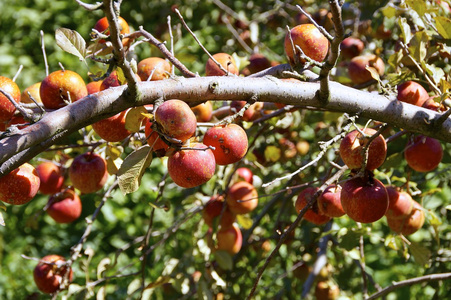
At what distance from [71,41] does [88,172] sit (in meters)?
0.43

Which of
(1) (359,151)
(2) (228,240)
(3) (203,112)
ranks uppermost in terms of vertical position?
(1) (359,151)

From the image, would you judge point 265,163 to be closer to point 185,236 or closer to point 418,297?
point 185,236

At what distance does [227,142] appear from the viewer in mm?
1067

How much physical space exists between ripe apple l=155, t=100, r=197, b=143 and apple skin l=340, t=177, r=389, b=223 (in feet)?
1.37

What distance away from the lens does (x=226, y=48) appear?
313 cm

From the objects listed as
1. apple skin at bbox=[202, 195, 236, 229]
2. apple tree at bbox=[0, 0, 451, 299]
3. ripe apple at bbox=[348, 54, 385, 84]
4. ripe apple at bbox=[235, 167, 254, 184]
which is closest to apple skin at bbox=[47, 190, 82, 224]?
apple tree at bbox=[0, 0, 451, 299]

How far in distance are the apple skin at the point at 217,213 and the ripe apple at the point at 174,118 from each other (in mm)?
934

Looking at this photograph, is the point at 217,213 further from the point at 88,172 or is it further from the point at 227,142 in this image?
the point at 227,142

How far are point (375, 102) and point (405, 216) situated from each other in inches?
21.7

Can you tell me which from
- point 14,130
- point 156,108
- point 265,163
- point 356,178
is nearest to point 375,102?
point 356,178

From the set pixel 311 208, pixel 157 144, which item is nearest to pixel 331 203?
pixel 311 208

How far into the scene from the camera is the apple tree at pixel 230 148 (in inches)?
41.1

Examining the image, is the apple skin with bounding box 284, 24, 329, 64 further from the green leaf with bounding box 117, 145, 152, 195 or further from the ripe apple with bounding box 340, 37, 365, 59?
the ripe apple with bounding box 340, 37, 365, 59

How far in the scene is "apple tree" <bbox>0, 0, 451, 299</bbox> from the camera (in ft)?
3.43
